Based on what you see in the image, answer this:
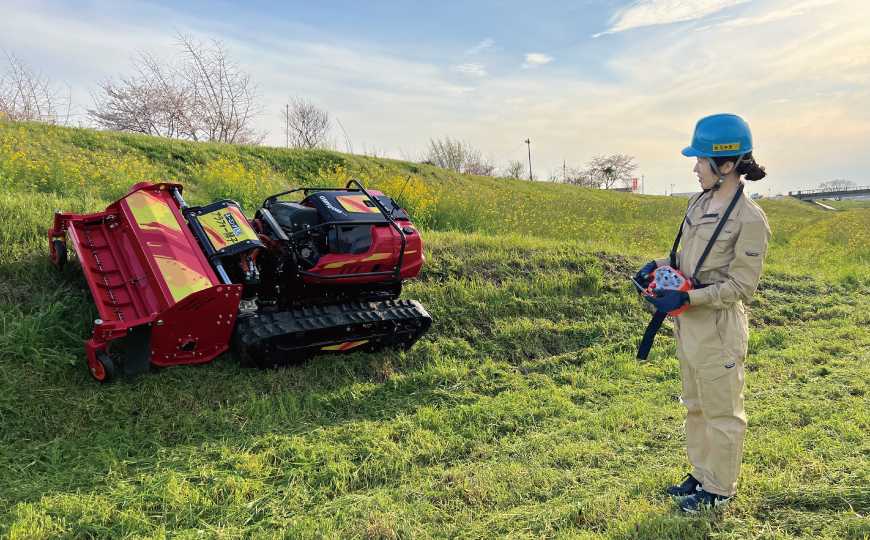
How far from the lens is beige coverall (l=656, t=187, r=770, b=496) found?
2740mm

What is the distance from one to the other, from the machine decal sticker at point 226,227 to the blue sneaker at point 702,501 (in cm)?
386

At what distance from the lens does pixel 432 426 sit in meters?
4.13

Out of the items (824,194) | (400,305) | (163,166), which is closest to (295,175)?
(163,166)

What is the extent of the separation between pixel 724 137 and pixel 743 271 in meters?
0.74

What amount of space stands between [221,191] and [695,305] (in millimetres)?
7931

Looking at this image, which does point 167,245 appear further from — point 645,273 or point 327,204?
point 645,273

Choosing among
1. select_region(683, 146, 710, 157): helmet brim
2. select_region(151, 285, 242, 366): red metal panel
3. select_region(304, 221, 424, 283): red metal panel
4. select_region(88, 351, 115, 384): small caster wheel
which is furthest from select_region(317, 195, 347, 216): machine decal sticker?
select_region(683, 146, 710, 157): helmet brim

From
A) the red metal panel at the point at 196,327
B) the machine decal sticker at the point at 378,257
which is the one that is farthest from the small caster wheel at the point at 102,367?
the machine decal sticker at the point at 378,257

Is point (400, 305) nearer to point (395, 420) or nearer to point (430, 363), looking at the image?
point (430, 363)

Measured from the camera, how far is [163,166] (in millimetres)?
10492

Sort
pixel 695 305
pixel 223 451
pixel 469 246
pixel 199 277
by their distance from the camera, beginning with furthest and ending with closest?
1. pixel 469 246
2. pixel 199 277
3. pixel 223 451
4. pixel 695 305

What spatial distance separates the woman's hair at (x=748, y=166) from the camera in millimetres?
2820

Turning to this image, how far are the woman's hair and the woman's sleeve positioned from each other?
0.93 ft

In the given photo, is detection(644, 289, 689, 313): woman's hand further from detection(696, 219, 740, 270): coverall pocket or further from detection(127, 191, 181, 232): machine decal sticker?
detection(127, 191, 181, 232): machine decal sticker
